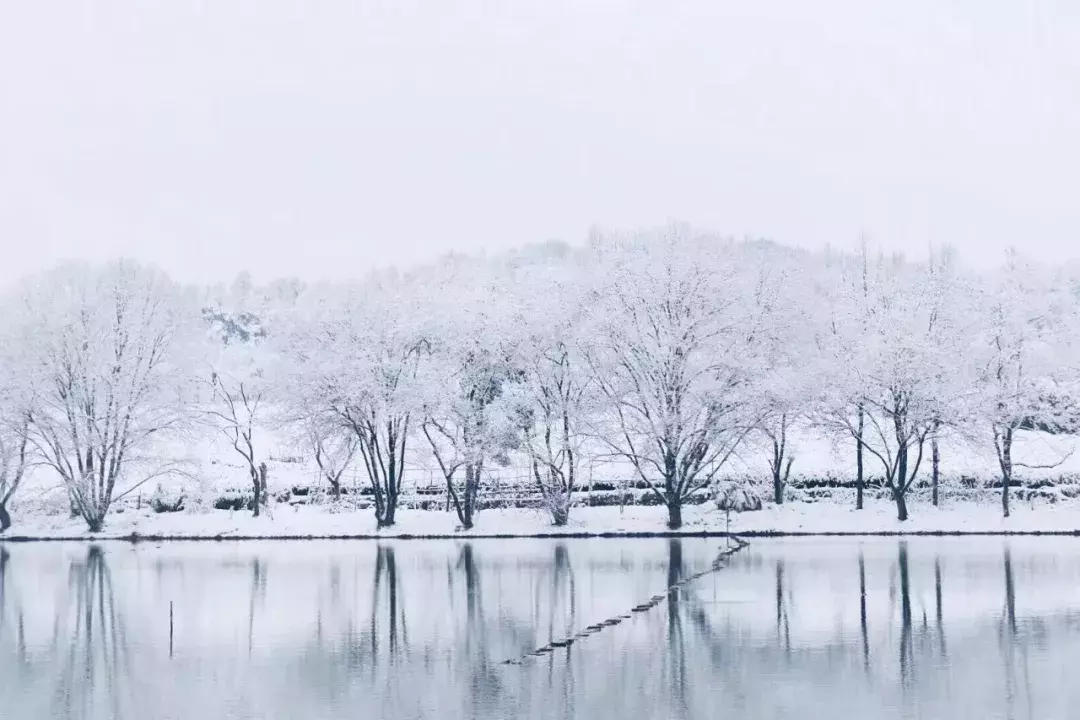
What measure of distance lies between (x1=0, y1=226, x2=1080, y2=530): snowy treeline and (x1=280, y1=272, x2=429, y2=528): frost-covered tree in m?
0.13

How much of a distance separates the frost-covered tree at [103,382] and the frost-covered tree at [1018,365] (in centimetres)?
4072

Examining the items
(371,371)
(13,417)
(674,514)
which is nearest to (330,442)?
(371,371)

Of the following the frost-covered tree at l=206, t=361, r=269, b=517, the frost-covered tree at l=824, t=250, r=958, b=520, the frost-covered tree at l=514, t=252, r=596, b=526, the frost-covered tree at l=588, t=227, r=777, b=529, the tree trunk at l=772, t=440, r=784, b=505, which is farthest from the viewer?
the frost-covered tree at l=206, t=361, r=269, b=517

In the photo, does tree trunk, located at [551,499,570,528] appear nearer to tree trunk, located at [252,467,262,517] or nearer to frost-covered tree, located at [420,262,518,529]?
frost-covered tree, located at [420,262,518,529]

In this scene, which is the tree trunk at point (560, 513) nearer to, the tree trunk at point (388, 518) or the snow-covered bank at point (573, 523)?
the snow-covered bank at point (573, 523)

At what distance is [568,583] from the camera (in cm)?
3278

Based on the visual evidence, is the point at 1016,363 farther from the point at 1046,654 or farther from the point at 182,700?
the point at 182,700

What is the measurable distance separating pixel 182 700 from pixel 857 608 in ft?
49.1

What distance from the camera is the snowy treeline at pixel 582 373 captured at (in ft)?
182

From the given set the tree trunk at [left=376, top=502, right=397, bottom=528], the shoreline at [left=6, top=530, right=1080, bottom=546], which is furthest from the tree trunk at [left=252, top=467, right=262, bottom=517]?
the tree trunk at [left=376, top=502, right=397, bottom=528]

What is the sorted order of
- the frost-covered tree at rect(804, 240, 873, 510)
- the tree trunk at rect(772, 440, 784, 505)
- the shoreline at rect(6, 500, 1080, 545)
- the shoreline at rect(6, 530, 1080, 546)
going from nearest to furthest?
the shoreline at rect(6, 530, 1080, 546) < the shoreline at rect(6, 500, 1080, 545) < the frost-covered tree at rect(804, 240, 873, 510) < the tree trunk at rect(772, 440, 784, 505)

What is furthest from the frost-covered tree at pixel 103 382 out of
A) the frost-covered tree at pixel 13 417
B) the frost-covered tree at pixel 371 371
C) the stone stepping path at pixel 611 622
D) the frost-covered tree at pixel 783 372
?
the stone stepping path at pixel 611 622

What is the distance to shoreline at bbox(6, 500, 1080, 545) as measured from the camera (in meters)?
54.4

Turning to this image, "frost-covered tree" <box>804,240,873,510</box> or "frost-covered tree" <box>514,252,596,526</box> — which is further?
"frost-covered tree" <box>804,240,873,510</box>
